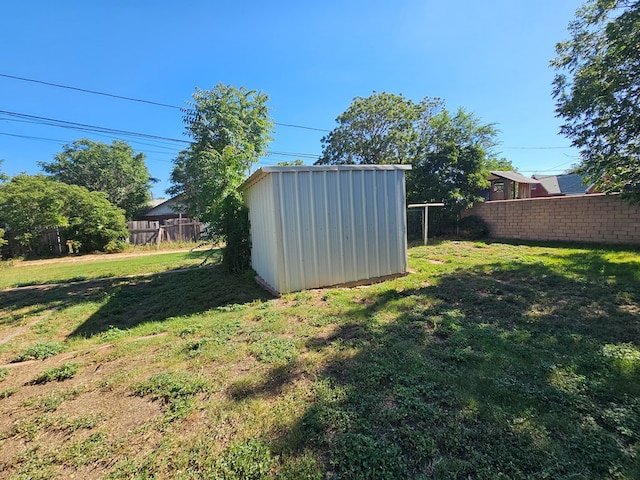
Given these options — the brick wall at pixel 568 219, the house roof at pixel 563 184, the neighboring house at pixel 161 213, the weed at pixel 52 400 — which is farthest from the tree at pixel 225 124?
the house roof at pixel 563 184

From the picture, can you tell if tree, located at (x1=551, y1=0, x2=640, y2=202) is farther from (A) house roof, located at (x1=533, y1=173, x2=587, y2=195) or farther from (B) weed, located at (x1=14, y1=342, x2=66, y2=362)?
(A) house roof, located at (x1=533, y1=173, x2=587, y2=195)

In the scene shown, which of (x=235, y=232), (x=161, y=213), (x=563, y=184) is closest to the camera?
(x=235, y=232)

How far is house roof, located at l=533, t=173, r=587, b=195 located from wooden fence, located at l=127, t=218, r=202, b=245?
25.1 m

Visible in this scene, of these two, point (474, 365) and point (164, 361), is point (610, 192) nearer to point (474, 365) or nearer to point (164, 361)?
point (474, 365)

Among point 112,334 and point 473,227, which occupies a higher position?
point 473,227

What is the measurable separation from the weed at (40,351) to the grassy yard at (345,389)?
2cm

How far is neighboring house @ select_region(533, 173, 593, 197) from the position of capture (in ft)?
64.8

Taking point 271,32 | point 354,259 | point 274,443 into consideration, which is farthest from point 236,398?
point 271,32

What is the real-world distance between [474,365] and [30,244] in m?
18.4

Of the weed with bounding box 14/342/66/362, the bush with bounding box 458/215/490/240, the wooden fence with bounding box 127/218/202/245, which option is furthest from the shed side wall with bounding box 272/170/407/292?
the wooden fence with bounding box 127/218/202/245

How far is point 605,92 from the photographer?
20.7ft

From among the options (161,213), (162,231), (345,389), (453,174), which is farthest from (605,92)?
(161,213)

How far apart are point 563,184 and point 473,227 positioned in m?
16.3

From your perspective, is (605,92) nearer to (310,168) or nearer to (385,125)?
(310,168)
